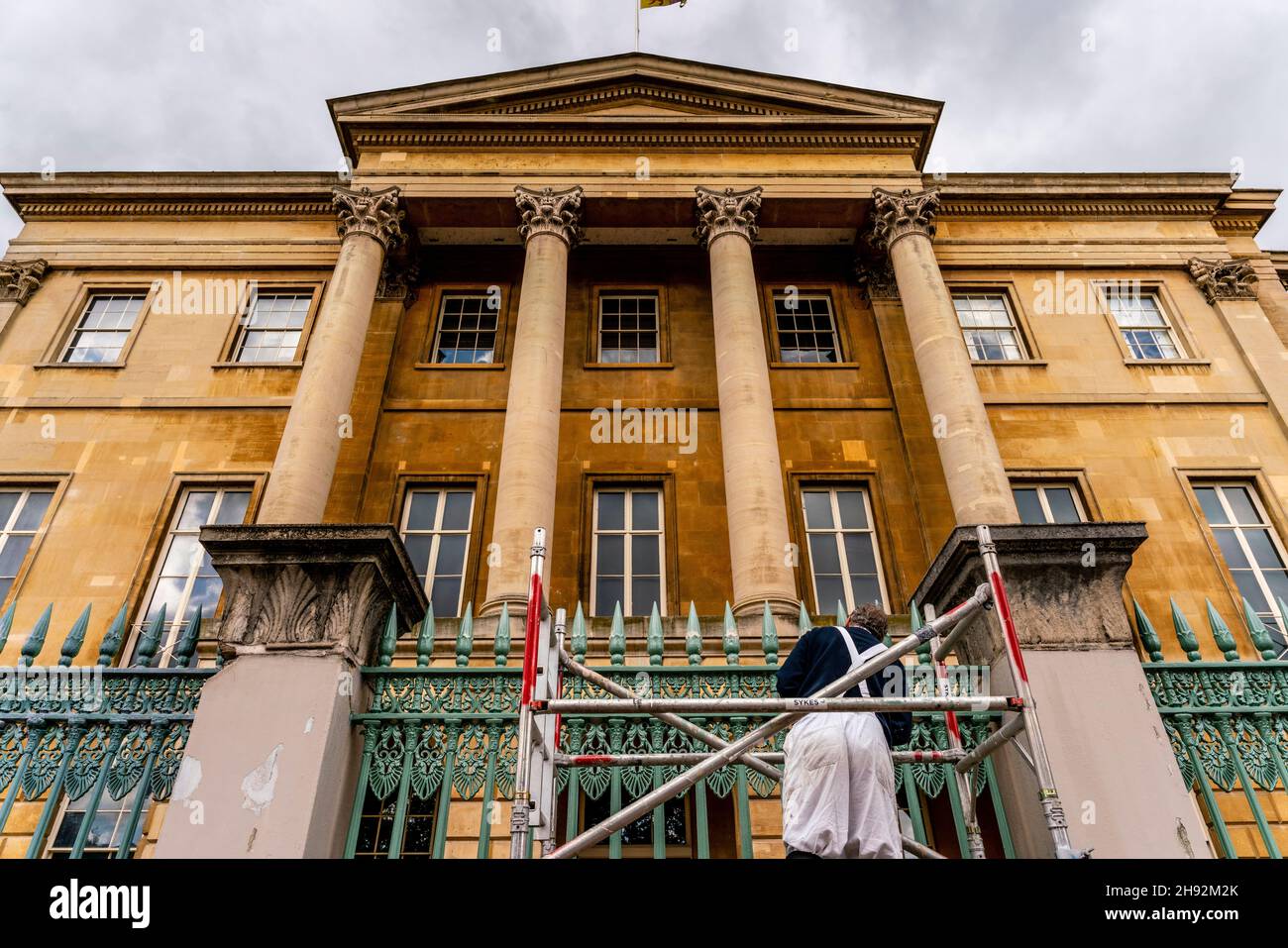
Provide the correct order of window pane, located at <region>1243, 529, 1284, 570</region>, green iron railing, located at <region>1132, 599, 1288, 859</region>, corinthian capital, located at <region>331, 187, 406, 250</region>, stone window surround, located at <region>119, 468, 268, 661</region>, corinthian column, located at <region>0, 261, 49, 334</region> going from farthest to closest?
corinthian column, located at <region>0, 261, 49, 334</region>
corinthian capital, located at <region>331, 187, 406, 250</region>
window pane, located at <region>1243, 529, 1284, 570</region>
stone window surround, located at <region>119, 468, 268, 661</region>
green iron railing, located at <region>1132, 599, 1288, 859</region>

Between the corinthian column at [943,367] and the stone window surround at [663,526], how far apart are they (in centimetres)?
463

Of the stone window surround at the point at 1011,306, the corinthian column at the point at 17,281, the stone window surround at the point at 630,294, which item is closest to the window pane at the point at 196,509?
the corinthian column at the point at 17,281

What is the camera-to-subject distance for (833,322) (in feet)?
57.8

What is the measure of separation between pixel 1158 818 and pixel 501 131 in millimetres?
16916

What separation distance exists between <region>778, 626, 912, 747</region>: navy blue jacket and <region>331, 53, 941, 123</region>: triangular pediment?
52.1 feet

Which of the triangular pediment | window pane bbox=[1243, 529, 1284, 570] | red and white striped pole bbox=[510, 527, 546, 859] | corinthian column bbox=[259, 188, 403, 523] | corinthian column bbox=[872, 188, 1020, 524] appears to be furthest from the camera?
the triangular pediment

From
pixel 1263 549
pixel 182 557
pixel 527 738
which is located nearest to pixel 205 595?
pixel 182 557

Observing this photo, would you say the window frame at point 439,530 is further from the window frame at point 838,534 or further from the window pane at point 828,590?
the window pane at point 828,590

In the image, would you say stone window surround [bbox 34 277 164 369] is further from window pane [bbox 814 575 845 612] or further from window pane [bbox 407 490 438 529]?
Answer: window pane [bbox 814 575 845 612]

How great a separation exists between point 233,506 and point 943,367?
12.9 meters

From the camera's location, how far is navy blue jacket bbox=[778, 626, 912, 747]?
3965 millimetres

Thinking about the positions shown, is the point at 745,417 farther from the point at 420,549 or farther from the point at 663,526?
the point at 420,549

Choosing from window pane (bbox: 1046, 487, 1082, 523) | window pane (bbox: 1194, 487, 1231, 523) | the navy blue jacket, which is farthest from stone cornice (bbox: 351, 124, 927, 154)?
the navy blue jacket

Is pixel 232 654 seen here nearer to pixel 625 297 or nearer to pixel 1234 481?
pixel 625 297
